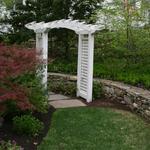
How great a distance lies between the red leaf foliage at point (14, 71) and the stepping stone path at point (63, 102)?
2.07 m

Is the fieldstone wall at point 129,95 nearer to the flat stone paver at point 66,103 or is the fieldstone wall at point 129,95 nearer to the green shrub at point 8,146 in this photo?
the flat stone paver at point 66,103

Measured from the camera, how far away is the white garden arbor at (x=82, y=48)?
9.36 m

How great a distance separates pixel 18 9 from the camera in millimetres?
14727

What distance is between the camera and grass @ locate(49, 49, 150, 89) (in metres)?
10.1

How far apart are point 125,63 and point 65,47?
3135mm

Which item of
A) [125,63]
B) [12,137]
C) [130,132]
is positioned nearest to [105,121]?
[130,132]

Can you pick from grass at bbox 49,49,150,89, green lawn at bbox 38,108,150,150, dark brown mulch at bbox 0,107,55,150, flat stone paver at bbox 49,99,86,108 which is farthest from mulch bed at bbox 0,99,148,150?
grass at bbox 49,49,150,89

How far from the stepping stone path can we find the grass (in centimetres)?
136

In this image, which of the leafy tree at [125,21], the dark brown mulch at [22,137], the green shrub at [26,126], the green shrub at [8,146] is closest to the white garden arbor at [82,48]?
the leafy tree at [125,21]

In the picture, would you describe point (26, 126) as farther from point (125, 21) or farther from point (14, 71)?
point (125, 21)

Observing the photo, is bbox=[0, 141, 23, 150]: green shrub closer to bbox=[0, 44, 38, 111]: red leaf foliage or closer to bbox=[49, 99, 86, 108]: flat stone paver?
bbox=[0, 44, 38, 111]: red leaf foliage

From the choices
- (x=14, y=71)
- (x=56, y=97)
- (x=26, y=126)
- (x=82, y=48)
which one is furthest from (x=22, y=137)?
(x=82, y=48)

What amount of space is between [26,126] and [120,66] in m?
5.07

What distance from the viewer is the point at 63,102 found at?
30.8 feet
